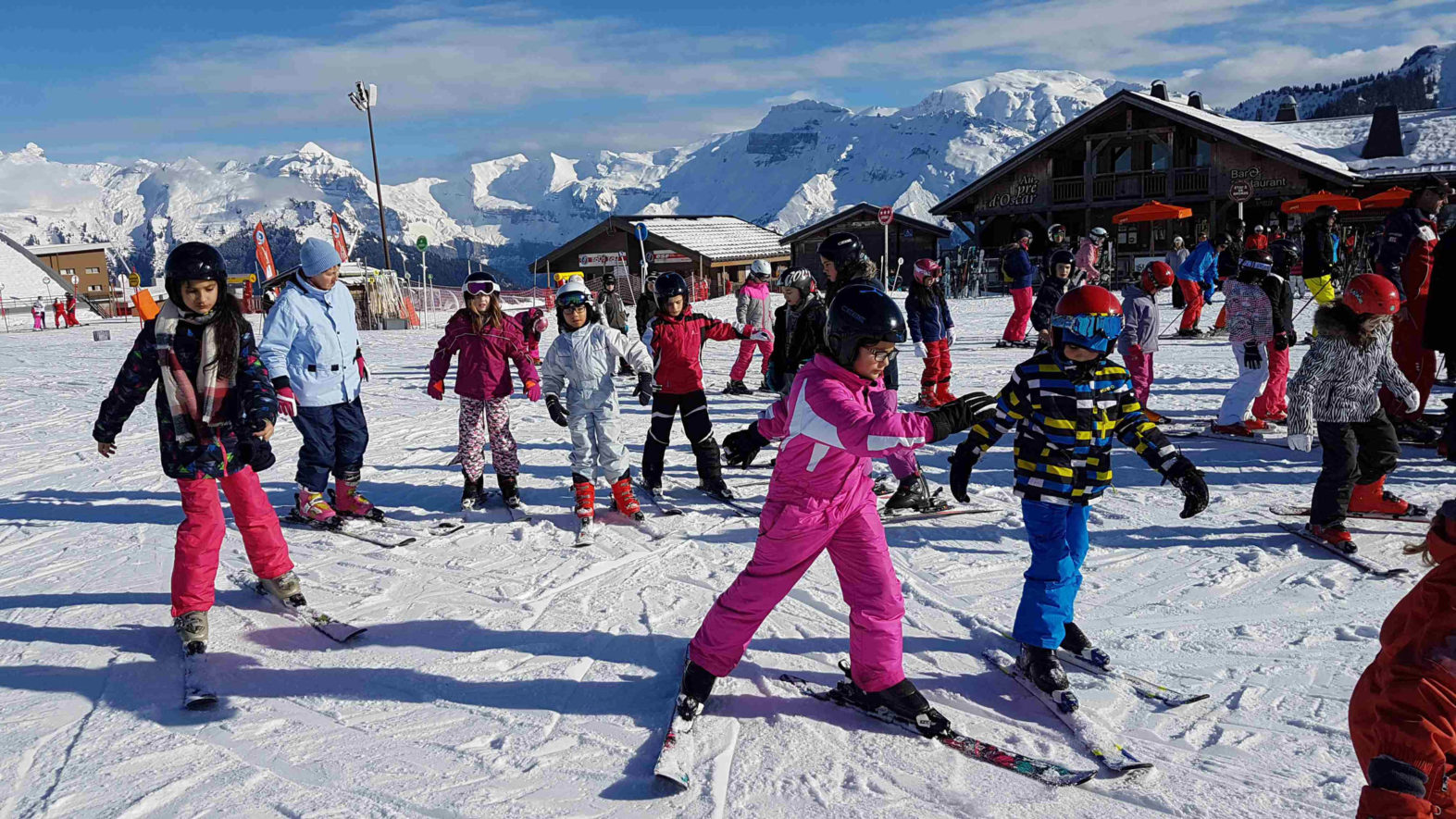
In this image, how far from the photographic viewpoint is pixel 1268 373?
7465 mm

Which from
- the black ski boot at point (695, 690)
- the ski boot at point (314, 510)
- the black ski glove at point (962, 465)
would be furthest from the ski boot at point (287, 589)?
the black ski glove at point (962, 465)

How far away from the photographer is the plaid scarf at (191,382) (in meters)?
3.79

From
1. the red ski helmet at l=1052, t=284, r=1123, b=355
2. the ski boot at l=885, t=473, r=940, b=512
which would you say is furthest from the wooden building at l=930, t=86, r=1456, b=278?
the red ski helmet at l=1052, t=284, r=1123, b=355

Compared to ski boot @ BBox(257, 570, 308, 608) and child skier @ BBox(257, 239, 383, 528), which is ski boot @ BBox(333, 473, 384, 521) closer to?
child skier @ BBox(257, 239, 383, 528)

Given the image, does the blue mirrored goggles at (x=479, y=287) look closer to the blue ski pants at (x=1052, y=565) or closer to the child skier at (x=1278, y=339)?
the blue ski pants at (x=1052, y=565)

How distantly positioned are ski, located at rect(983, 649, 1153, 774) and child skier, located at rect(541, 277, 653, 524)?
114 inches

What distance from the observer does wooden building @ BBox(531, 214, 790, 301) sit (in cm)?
3378

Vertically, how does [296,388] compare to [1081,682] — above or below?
above

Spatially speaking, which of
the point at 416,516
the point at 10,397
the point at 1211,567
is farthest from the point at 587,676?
the point at 10,397

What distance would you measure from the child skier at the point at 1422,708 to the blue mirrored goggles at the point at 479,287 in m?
5.31

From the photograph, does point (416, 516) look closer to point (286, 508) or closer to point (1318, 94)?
point (286, 508)

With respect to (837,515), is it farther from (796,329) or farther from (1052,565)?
(796,329)

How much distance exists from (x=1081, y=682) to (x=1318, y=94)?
129 meters

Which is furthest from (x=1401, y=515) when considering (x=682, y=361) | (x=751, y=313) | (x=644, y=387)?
(x=751, y=313)
